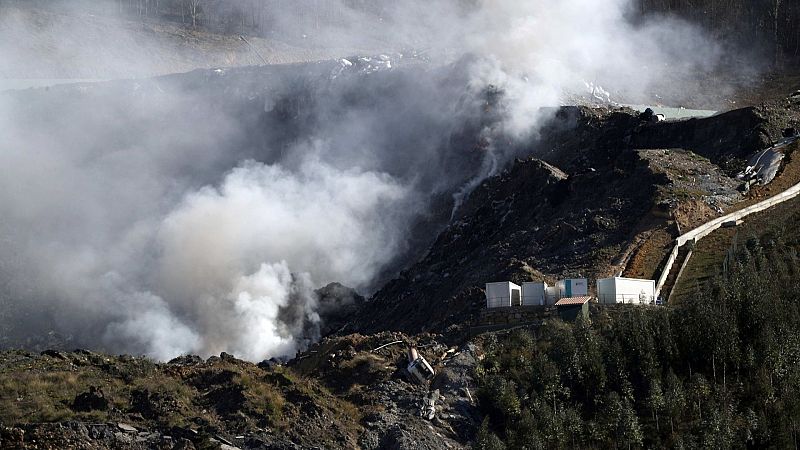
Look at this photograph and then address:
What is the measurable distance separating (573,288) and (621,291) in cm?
212

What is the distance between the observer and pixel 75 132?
103500mm

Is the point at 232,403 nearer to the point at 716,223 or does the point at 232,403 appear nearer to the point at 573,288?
the point at 573,288

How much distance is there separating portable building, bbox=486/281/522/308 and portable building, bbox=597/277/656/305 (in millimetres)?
3534

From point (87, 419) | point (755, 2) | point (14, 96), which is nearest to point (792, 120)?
point (755, 2)

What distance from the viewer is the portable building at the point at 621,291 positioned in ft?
179

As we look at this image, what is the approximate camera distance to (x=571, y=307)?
176 ft

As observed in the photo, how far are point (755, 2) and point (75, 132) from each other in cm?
5812

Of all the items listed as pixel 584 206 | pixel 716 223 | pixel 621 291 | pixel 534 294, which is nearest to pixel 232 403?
pixel 534 294

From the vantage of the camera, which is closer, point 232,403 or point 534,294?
point 232,403

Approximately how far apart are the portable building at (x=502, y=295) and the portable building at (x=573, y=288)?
5.78ft

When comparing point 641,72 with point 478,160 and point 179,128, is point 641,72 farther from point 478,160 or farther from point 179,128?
point 179,128

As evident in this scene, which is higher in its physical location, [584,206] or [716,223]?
[584,206]

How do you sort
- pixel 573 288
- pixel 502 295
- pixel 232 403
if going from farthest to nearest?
pixel 573 288
pixel 502 295
pixel 232 403

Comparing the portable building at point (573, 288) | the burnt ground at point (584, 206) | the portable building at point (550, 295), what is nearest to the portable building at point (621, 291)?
the portable building at point (573, 288)
